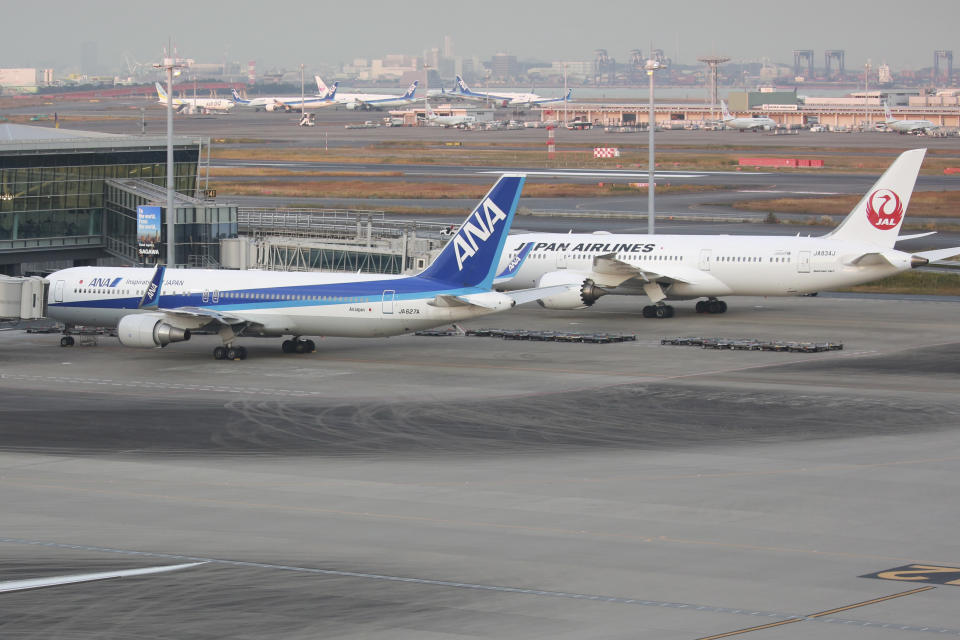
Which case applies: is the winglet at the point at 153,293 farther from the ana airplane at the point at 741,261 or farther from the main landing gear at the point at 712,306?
Result: the main landing gear at the point at 712,306

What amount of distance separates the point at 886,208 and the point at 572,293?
1536 centimetres

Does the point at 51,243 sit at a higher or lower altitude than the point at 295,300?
higher

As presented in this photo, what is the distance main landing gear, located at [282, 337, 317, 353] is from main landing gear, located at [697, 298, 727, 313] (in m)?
21.4

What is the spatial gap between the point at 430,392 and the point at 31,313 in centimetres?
2083

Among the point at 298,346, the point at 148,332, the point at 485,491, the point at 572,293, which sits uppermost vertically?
the point at 572,293

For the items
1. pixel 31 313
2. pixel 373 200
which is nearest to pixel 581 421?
pixel 31 313

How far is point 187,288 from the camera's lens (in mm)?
56094

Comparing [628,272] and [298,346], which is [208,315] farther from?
[628,272]

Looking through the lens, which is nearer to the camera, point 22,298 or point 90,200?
point 22,298

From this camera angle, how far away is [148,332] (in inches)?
2111

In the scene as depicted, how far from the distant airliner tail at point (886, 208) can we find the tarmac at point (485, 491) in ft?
25.7

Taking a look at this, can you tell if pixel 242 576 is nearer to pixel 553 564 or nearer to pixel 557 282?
pixel 553 564

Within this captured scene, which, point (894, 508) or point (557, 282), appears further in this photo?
point (557, 282)

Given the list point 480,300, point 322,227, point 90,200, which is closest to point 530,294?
point 480,300
